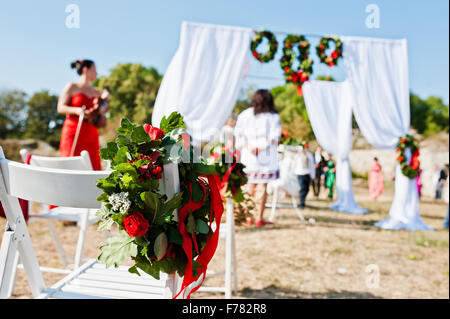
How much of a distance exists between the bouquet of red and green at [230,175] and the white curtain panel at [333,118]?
14.8 ft

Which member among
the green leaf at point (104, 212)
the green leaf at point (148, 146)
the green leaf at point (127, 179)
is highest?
the green leaf at point (148, 146)

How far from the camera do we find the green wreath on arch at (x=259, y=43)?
5047 millimetres

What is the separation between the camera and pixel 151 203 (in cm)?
88

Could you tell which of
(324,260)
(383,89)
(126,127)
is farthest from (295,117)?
(126,127)

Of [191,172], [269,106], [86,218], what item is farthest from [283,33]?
[191,172]

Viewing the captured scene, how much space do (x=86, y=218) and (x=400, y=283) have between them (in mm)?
2655

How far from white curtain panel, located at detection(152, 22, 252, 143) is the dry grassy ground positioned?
1.71m

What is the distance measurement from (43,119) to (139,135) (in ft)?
64.5

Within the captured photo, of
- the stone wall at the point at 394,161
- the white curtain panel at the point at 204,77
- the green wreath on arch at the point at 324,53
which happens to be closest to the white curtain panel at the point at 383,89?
the green wreath on arch at the point at 324,53

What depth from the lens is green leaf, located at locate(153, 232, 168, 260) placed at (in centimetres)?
89

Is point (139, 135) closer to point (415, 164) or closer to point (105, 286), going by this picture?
point (105, 286)

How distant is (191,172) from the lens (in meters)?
0.96

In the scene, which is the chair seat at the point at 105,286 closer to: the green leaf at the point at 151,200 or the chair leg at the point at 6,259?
the chair leg at the point at 6,259
